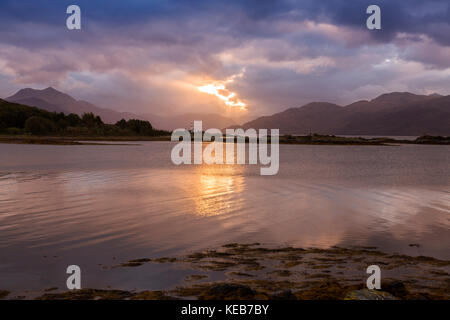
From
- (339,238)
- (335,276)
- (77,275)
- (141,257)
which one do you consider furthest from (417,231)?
(77,275)

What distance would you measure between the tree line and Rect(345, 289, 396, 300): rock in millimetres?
150792

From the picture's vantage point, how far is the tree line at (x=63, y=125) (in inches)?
5630

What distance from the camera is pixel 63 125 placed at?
156m


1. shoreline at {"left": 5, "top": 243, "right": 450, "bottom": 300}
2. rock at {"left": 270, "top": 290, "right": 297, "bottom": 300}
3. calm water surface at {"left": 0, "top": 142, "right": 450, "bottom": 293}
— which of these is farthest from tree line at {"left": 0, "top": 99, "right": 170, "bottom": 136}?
rock at {"left": 270, "top": 290, "right": 297, "bottom": 300}

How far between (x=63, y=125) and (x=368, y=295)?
16713 centimetres

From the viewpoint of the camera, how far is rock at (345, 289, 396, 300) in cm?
692

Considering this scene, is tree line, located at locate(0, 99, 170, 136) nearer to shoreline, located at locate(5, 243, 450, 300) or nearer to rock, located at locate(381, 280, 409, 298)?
shoreline, located at locate(5, 243, 450, 300)

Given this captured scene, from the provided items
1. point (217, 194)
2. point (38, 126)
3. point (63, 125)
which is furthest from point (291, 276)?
point (63, 125)

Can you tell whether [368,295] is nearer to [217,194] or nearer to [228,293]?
[228,293]

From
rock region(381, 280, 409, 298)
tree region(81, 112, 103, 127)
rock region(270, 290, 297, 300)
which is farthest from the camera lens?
tree region(81, 112, 103, 127)

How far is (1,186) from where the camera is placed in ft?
72.7

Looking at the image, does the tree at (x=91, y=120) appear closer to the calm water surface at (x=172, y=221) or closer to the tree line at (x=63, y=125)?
the tree line at (x=63, y=125)

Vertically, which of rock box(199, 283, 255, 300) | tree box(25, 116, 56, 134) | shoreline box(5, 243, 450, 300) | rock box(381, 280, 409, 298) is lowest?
shoreline box(5, 243, 450, 300)

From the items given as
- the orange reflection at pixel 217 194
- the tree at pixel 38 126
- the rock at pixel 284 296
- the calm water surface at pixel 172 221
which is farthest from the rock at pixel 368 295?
the tree at pixel 38 126
